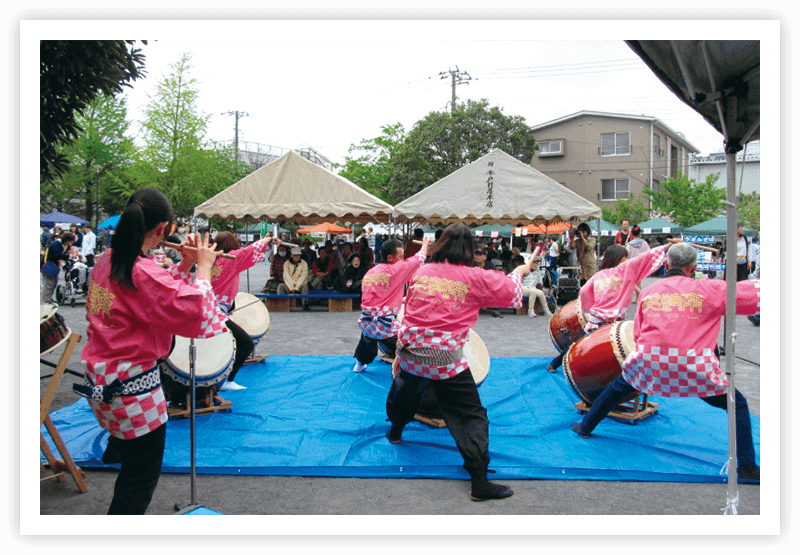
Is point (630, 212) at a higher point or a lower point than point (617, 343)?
higher

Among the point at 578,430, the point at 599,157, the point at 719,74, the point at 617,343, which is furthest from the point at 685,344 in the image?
the point at 599,157

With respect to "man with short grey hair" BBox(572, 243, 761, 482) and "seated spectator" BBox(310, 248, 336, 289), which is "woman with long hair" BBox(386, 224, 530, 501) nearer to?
"man with short grey hair" BBox(572, 243, 761, 482)

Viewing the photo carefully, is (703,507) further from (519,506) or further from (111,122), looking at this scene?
(111,122)

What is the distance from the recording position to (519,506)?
300 cm

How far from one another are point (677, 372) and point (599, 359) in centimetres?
92

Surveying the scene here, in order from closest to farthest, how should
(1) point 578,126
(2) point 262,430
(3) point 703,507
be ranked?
Result: (3) point 703,507 → (2) point 262,430 → (1) point 578,126

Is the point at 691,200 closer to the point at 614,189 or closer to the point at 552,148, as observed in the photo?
Answer: the point at 614,189

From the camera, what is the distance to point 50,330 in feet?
9.11

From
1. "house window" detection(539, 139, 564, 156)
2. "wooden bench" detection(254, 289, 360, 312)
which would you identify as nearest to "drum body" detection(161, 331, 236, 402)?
"wooden bench" detection(254, 289, 360, 312)

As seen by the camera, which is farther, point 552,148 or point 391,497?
point 552,148

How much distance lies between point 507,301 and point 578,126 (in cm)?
2800

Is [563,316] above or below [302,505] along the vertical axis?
above
